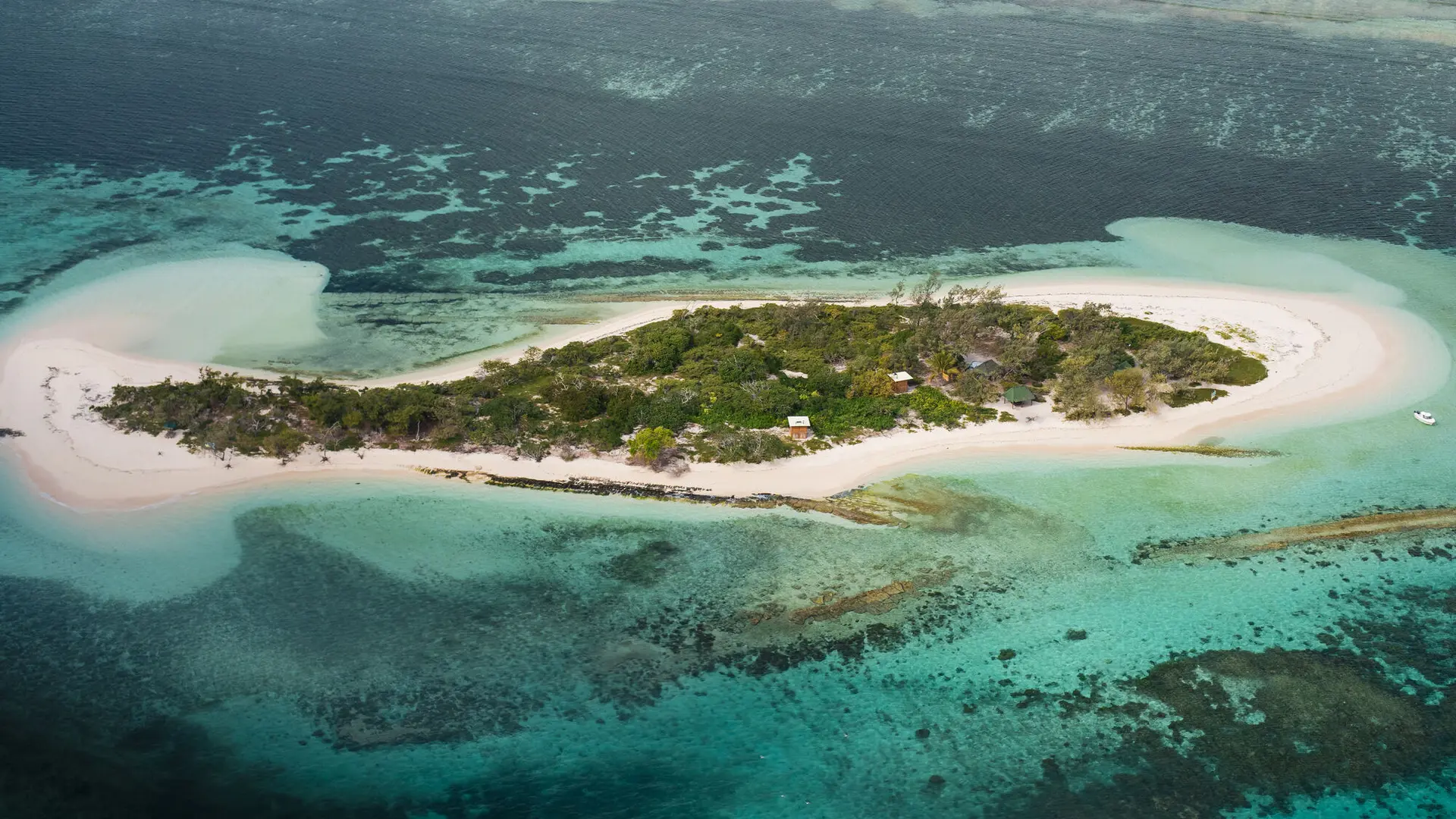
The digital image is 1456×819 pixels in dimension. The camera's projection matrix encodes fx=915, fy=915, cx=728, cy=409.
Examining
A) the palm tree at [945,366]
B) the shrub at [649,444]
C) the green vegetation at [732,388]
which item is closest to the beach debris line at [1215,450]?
the green vegetation at [732,388]

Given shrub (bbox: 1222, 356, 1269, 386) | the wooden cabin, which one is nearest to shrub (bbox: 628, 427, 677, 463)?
the wooden cabin

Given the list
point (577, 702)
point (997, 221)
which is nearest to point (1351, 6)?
point (997, 221)

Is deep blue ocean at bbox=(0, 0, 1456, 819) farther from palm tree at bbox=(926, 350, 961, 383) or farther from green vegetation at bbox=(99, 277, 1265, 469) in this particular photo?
palm tree at bbox=(926, 350, 961, 383)

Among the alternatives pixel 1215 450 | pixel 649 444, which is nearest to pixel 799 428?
pixel 649 444

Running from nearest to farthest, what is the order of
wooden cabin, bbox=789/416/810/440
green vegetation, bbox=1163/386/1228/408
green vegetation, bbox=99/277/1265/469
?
1. green vegetation, bbox=99/277/1265/469
2. wooden cabin, bbox=789/416/810/440
3. green vegetation, bbox=1163/386/1228/408

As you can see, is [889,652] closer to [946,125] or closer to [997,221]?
[997,221]

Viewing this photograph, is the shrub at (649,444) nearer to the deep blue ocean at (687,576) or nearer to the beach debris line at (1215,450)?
the deep blue ocean at (687,576)

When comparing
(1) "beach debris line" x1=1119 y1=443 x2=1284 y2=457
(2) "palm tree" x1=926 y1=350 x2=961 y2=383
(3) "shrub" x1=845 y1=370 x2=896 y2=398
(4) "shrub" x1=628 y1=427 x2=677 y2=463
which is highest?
(2) "palm tree" x1=926 y1=350 x2=961 y2=383
